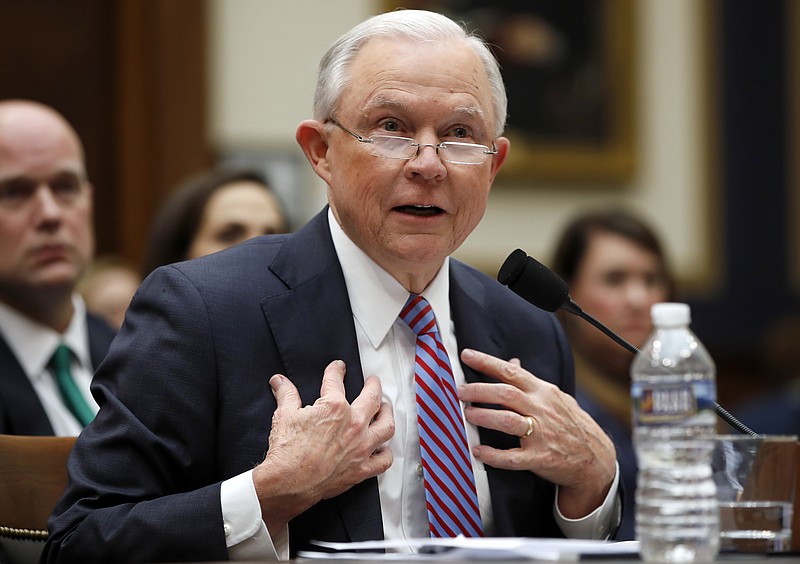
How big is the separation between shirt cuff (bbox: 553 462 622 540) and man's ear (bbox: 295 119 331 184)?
0.84 m

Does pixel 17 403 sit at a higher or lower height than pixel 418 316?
lower

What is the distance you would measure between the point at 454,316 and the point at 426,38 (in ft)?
1.96

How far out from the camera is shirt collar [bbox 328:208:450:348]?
2.42 meters

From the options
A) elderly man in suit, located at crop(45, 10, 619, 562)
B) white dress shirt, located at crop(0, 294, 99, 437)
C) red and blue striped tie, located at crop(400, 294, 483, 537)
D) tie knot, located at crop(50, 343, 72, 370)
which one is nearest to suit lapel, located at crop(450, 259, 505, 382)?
elderly man in suit, located at crop(45, 10, 619, 562)

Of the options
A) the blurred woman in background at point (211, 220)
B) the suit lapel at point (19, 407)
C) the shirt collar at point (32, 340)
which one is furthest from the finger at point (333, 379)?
the blurred woman in background at point (211, 220)

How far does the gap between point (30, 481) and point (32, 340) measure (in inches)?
42.0

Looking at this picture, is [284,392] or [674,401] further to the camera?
[284,392]

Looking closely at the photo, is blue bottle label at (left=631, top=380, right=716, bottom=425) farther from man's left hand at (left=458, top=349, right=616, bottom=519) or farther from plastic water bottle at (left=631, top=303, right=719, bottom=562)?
man's left hand at (left=458, top=349, right=616, bottom=519)

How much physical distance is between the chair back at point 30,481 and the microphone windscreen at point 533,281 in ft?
3.09

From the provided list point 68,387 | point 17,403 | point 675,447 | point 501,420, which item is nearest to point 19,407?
point 17,403

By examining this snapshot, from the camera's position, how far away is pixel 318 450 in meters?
2.07

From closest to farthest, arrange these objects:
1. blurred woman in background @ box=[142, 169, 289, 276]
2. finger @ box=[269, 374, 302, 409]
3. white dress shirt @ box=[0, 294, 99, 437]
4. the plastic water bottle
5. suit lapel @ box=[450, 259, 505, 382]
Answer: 1. the plastic water bottle
2. finger @ box=[269, 374, 302, 409]
3. suit lapel @ box=[450, 259, 505, 382]
4. white dress shirt @ box=[0, 294, 99, 437]
5. blurred woman in background @ box=[142, 169, 289, 276]

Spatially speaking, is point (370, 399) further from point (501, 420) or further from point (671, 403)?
point (671, 403)

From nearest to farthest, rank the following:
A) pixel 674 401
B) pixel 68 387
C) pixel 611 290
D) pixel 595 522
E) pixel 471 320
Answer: pixel 674 401
pixel 595 522
pixel 471 320
pixel 68 387
pixel 611 290
